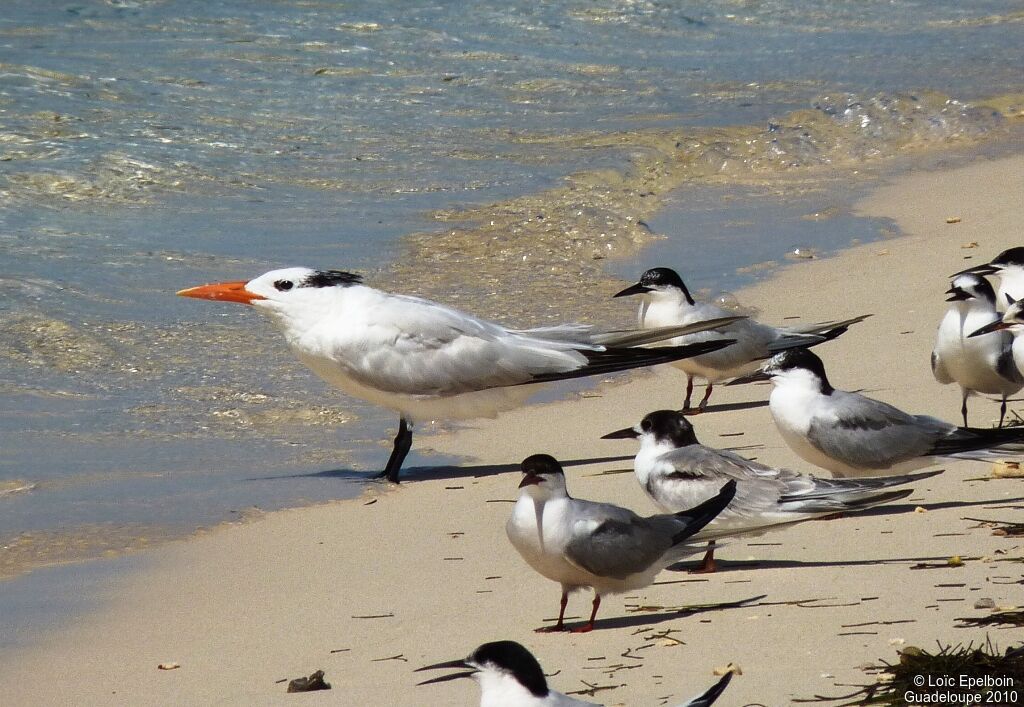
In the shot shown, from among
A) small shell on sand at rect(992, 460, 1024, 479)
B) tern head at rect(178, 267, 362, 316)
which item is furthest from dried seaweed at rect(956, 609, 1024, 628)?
tern head at rect(178, 267, 362, 316)

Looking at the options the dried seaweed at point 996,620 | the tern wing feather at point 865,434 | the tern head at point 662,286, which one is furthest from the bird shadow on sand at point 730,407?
the dried seaweed at point 996,620

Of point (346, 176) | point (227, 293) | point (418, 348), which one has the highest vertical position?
point (227, 293)

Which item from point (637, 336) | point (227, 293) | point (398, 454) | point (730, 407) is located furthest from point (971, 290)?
point (227, 293)

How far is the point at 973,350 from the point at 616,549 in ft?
7.43

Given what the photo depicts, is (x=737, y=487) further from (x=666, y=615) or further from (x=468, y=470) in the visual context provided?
(x=468, y=470)

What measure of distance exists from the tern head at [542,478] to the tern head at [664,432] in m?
0.66

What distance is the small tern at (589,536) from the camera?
4.25 m

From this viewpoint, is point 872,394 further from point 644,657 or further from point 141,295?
point 141,295

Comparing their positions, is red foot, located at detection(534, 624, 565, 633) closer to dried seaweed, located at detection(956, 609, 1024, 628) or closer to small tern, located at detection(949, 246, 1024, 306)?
dried seaweed, located at detection(956, 609, 1024, 628)

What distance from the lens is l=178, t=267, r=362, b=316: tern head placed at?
6.59 metres

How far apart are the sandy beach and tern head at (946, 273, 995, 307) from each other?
0.45 metres

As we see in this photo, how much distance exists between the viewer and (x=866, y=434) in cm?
531

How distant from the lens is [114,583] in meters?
4.92

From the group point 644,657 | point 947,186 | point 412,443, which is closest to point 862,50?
point 947,186
